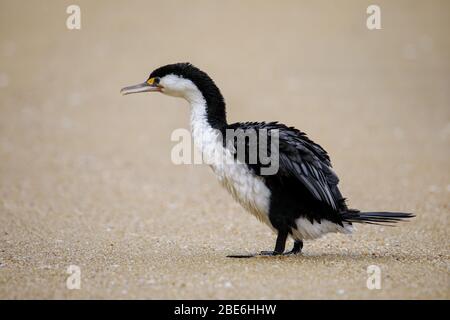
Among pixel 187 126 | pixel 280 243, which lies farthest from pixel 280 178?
pixel 187 126

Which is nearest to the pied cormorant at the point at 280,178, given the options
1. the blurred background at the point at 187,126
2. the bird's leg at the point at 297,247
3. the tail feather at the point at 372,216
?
the tail feather at the point at 372,216

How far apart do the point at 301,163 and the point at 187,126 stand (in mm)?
9558

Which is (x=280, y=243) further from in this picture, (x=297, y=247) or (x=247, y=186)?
(x=247, y=186)

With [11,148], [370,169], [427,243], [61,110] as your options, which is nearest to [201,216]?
[427,243]

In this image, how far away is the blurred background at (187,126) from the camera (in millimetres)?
6633

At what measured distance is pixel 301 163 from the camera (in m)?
6.93

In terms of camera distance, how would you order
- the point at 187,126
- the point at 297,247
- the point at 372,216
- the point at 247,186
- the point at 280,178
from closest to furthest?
the point at 280,178 → the point at 247,186 → the point at 372,216 → the point at 297,247 → the point at 187,126

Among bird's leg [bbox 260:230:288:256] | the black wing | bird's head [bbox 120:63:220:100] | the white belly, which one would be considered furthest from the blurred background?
bird's head [bbox 120:63:220:100]

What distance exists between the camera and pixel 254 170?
6949mm

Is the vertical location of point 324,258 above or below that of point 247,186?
below
